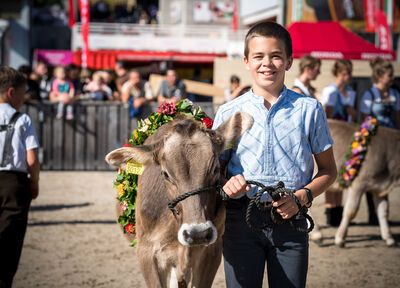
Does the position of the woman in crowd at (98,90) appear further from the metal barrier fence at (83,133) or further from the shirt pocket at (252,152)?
the shirt pocket at (252,152)

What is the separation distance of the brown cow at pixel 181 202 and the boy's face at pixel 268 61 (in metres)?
0.21

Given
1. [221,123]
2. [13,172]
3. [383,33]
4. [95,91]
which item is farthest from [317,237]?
[383,33]

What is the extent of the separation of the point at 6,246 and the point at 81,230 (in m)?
3.82

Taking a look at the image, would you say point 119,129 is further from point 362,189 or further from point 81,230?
point 362,189

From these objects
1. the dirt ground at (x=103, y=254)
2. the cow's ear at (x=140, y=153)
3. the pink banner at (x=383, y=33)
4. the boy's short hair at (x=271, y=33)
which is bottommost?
the dirt ground at (x=103, y=254)

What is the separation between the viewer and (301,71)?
9000mm

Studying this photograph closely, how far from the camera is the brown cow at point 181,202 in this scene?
12.2 feet

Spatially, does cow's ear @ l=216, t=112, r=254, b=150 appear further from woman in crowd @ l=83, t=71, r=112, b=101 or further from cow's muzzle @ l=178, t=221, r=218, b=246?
woman in crowd @ l=83, t=71, r=112, b=101

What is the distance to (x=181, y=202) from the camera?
12.4ft

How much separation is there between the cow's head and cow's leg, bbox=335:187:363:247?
16.9ft

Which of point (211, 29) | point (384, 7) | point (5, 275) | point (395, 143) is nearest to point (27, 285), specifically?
point (5, 275)

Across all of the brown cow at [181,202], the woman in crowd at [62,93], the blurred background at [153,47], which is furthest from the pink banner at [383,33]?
the brown cow at [181,202]

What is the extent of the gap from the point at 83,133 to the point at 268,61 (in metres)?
13.0

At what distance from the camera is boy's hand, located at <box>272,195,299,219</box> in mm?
3463
